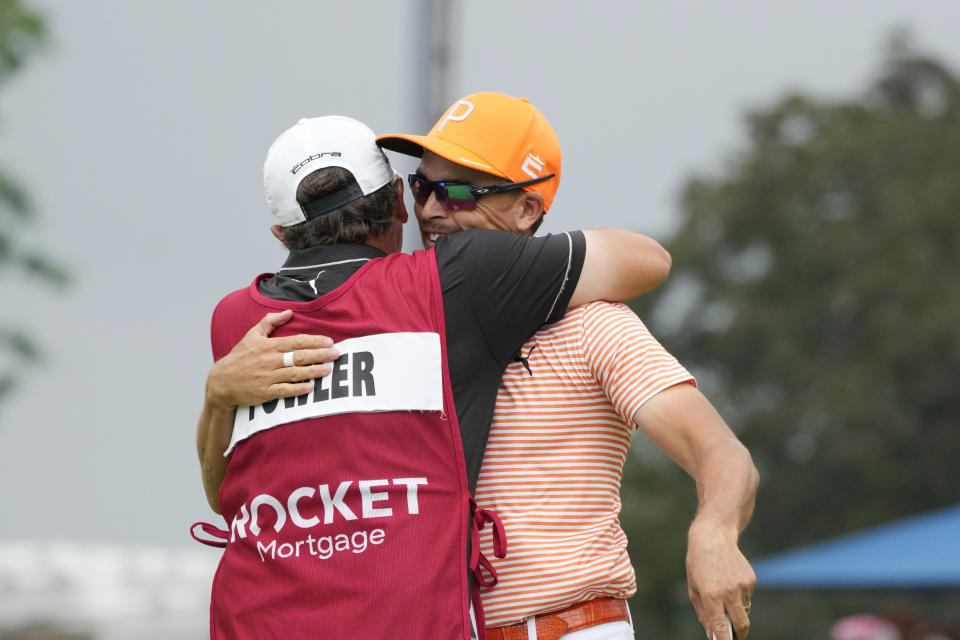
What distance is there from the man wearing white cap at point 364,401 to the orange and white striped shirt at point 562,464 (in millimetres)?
67

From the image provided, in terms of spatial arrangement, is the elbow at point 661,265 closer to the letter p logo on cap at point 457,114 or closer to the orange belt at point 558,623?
the letter p logo on cap at point 457,114

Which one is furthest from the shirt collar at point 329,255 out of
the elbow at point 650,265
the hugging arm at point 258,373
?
the elbow at point 650,265

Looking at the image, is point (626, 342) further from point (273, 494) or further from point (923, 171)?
point (923, 171)

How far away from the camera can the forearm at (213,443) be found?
285 centimetres

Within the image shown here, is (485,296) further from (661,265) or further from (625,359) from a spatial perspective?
(661,265)

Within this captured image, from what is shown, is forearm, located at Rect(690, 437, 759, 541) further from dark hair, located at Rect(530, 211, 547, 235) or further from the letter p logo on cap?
the letter p logo on cap

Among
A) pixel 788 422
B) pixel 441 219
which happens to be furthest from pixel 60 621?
pixel 788 422

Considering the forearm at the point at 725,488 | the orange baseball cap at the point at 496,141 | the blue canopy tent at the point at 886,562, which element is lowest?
the blue canopy tent at the point at 886,562

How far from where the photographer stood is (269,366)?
2662 millimetres

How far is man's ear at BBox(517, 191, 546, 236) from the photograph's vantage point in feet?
10.0

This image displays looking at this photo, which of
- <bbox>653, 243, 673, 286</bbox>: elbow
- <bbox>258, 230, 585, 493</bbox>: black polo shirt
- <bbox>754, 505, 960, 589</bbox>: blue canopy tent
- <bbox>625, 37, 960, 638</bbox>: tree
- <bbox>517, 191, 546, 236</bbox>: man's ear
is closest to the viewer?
<bbox>258, 230, 585, 493</bbox>: black polo shirt

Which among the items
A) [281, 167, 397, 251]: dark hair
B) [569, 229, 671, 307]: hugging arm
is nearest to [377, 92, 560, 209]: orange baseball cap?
[281, 167, 397, 251]: dark hair

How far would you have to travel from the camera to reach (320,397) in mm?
2627

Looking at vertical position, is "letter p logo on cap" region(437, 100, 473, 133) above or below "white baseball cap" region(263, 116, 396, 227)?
above
